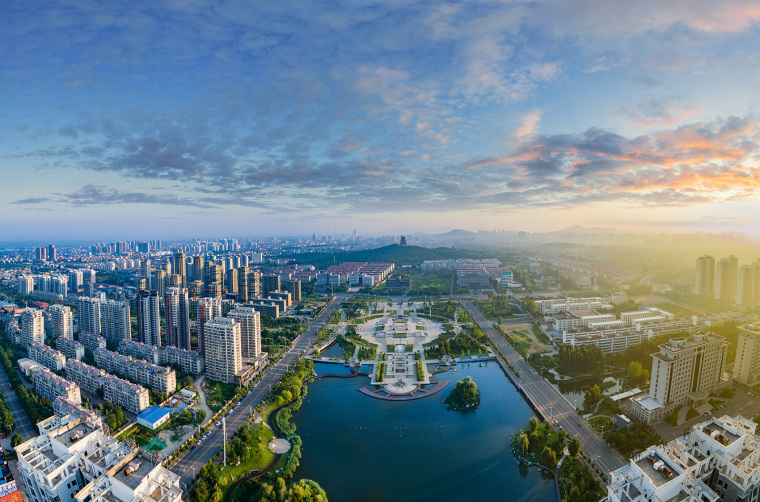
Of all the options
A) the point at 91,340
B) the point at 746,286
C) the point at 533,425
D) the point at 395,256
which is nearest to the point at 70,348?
the point at 91,340

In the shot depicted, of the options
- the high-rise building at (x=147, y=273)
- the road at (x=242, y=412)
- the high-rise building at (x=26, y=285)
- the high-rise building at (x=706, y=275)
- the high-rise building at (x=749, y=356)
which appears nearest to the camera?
the road at (x=242, y=412)

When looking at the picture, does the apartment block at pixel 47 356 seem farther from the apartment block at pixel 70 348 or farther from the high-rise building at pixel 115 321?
the high-rise building at pixel 115 321

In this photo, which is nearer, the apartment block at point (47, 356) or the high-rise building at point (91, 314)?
the apartment block at point (47, 356)

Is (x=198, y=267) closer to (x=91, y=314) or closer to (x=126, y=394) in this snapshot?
(x=91, y=314)

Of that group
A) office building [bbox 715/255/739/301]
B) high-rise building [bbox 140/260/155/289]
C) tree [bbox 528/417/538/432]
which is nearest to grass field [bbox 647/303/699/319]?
office building [bbox 715/255/739/301]

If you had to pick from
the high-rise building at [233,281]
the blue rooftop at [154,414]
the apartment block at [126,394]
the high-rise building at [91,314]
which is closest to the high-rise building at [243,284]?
the high-rise building at [233,281]
